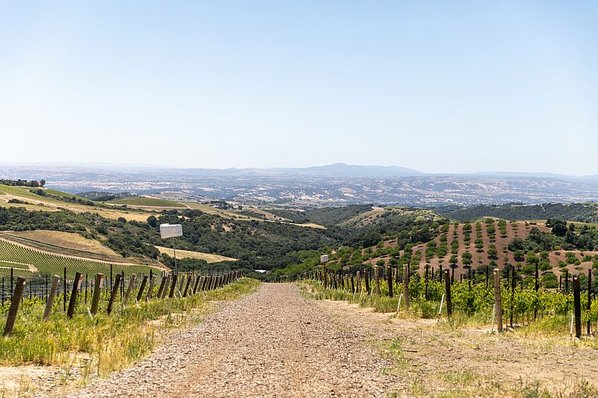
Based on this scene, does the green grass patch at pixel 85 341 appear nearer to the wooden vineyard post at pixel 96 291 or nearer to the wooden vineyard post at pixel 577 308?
the wooden vineyard post at pixel 96 291

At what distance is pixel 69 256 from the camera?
81.6m

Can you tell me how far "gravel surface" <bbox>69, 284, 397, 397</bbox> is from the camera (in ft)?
32.3

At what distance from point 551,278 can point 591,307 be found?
34221mm

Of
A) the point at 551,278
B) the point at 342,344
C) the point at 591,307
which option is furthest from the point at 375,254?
the point at 342,344

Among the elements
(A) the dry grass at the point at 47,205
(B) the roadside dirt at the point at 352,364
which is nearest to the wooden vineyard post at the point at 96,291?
(B) the roadside dirt at the point at 352,364

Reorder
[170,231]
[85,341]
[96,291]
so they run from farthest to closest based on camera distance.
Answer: [170,231], [96,291], [85,341]

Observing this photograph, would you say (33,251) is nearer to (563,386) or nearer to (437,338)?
(437,338)

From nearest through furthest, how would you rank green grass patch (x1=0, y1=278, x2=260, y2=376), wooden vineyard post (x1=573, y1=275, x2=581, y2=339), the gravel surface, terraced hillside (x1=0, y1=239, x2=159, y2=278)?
the gravel surface
green grass patch (x1=0, y1=278, x2=260, y2=376)
wooden vineyard post (x1=573, y1=275, x2=581, y2=339)
terraced hillside (x1=0, y1=239, x2=159, y2=278)

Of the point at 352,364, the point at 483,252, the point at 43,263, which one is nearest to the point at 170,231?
the point at 352,364

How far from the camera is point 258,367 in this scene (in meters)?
11.8

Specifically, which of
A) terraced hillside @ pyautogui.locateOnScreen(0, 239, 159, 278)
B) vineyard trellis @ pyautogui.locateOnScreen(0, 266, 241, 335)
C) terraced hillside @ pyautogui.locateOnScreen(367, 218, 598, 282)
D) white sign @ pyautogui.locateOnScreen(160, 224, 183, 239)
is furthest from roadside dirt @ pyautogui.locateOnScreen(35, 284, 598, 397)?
terraced hillside @ pyautogui.locateOnScreen(0, 239, 159, 278)

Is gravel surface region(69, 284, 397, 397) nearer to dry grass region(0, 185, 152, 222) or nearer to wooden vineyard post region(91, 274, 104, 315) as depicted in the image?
wooden vineyard post region(91, 274, 104, 315)

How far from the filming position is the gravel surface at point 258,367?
387 inches

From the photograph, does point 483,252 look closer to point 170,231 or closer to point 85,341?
point 170,231
